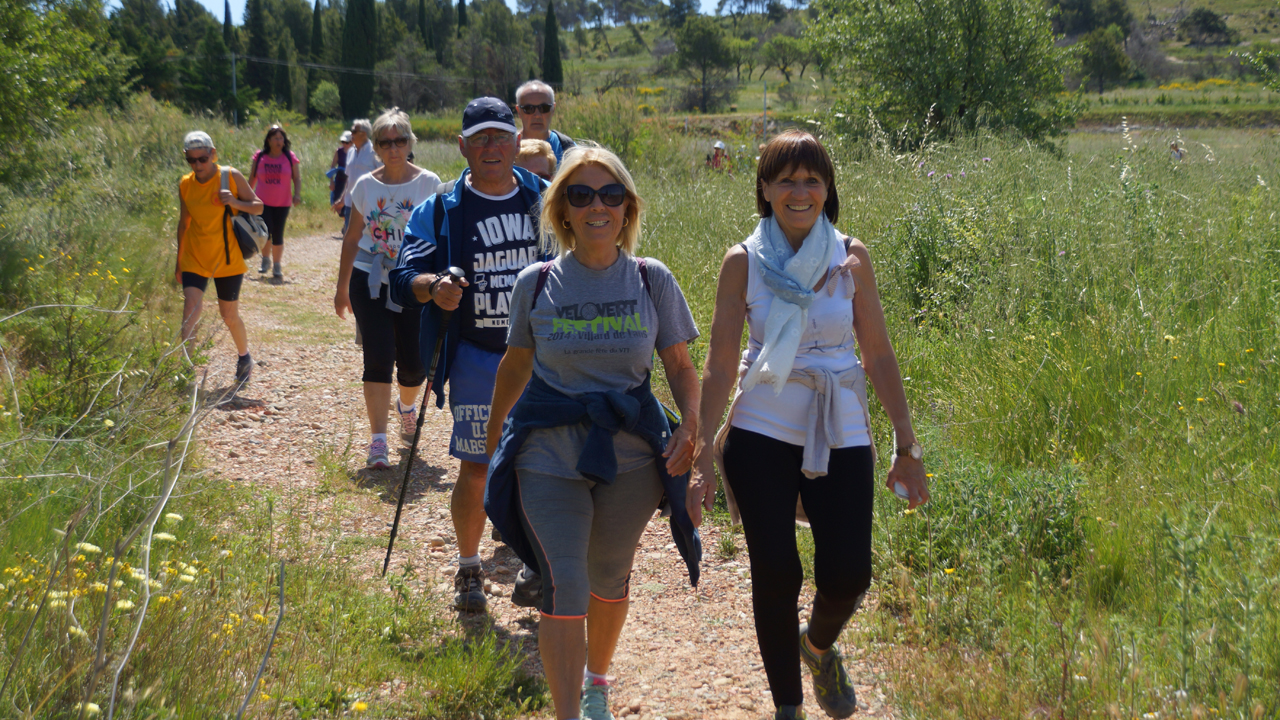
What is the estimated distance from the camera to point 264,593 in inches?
139

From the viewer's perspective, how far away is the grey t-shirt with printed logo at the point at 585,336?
9.49 feet

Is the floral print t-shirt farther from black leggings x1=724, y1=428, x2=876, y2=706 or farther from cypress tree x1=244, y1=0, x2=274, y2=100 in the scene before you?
cypress tree x1=244, y1=0, x2=274, y2=100

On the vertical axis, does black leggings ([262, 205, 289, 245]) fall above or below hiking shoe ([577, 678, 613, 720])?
above

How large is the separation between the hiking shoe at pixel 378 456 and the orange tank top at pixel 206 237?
2.40 meters

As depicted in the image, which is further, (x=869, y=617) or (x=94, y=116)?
(x=94, y=116)

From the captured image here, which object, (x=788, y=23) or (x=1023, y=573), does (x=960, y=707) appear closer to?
(x=1023, y=573)

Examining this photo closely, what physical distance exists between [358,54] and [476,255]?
63.0m

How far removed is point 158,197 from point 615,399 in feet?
47.8

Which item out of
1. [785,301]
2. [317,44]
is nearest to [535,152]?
[785,301]

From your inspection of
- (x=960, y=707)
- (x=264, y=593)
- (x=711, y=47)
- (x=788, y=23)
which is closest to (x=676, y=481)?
(x=960, y=707)

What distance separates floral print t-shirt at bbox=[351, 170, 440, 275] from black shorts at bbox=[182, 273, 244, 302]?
7.58 ft

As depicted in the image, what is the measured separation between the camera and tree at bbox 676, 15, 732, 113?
7731cm

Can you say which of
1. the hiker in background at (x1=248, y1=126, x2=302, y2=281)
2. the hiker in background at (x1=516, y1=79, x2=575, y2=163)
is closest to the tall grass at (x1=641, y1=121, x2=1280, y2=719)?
the hiker in background at (x1=516, y1=79, x2=575, y2=163)

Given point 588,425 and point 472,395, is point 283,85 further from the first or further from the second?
point 588,425
